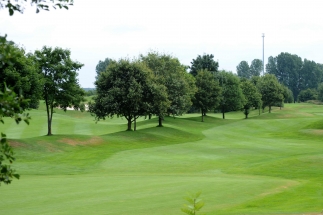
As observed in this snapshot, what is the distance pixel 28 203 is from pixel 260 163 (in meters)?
21.2

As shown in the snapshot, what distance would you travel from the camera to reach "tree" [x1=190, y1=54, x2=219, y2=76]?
104 m

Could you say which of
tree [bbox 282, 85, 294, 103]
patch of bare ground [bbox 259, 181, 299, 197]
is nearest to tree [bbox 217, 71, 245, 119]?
tree [bbox 282, 85, 294, 103]

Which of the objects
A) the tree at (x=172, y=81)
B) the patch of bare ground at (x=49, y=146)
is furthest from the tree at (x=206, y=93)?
the patch of bare ground at (x=49, y=146)

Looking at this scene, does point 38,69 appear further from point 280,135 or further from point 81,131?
point 280,135

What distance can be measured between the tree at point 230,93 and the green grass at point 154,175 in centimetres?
2798

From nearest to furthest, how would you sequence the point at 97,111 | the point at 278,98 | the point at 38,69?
1. the point at 38,69
2. the point at 97,111
3. the point at 278,98

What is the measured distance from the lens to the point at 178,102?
6675 cm

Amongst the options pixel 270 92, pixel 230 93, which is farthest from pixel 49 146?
pixel 270 92

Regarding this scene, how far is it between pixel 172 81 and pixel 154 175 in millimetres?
41970

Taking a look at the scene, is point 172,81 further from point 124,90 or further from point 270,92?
point 270,92

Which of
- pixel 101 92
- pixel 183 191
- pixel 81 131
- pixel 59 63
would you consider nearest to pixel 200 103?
pixel 81 131

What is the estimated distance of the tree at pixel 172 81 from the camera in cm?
6631

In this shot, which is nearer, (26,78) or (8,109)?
(8,109)

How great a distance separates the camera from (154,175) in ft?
88.4
